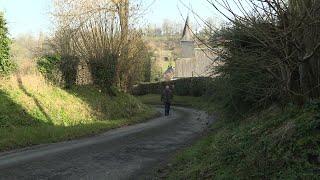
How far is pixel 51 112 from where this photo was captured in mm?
23156

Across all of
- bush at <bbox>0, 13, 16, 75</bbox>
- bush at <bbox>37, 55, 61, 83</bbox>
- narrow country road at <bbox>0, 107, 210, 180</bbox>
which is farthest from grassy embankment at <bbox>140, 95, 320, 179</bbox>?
bush at <bbox>37, 55, 61, 83</bbox>

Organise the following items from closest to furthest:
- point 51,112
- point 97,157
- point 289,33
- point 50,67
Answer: point 289,33
point 97,157
point 51,112
point 50,67

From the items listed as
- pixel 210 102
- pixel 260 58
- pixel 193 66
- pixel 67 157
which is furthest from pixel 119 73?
pixel 193 66

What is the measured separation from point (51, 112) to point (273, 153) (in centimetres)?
1649

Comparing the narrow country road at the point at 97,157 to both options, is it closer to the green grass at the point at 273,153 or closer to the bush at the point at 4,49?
the green grass at the point at 273,153

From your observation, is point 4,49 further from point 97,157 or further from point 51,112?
point 97,157

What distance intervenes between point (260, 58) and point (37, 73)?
18.5 meters

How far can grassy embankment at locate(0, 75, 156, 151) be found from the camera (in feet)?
58.9

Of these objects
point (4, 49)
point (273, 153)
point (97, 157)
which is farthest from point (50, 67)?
point (273, 153)

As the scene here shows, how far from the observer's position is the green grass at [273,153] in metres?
7.41

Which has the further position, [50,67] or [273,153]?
[50,67]

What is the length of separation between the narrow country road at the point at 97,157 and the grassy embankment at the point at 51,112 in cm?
108

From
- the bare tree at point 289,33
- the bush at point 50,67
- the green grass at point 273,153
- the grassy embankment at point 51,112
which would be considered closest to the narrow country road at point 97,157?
the grassy embankment at point 51,112

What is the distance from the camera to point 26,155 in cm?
1414
